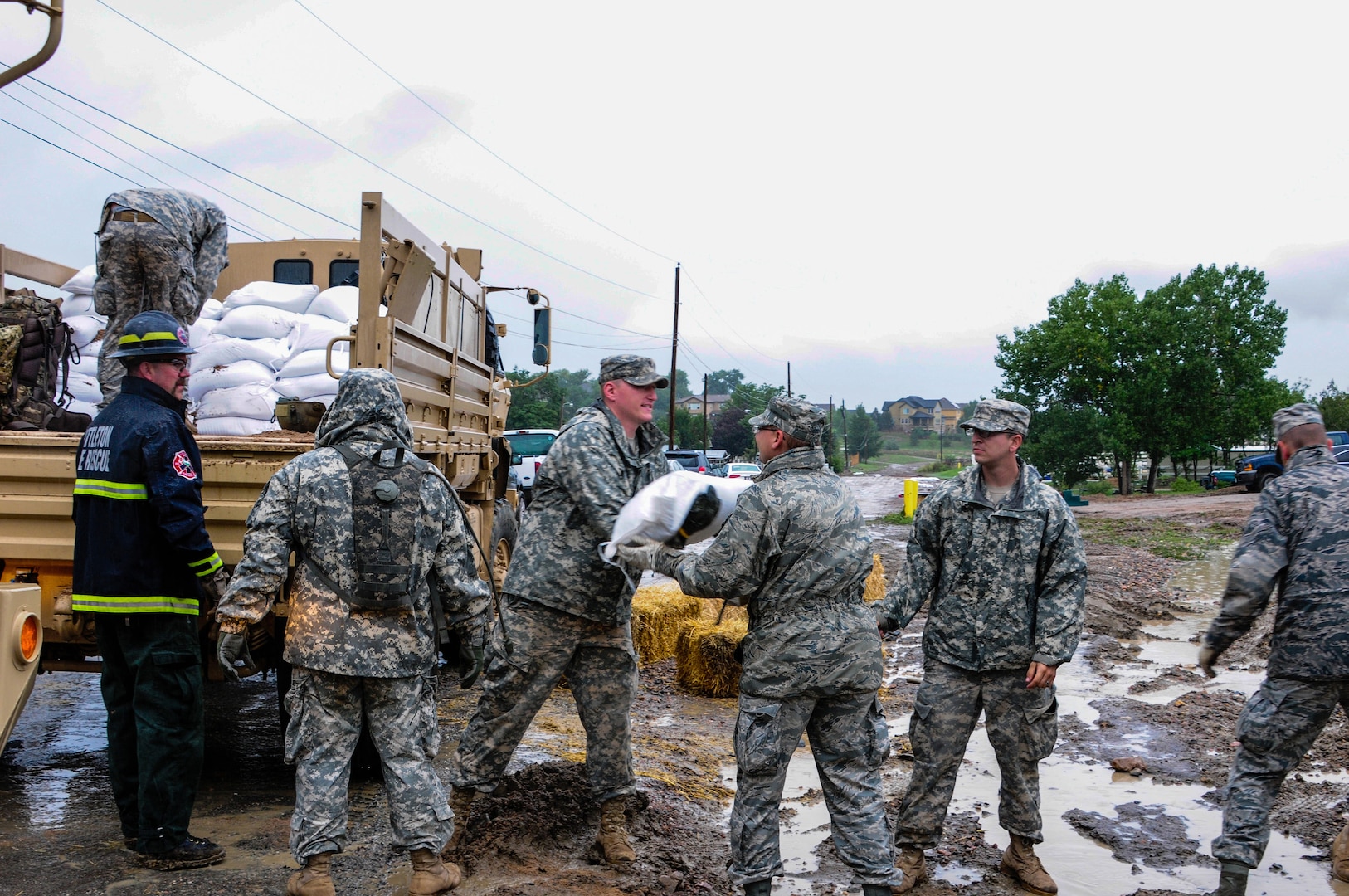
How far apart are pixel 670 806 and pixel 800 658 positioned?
1664 mm

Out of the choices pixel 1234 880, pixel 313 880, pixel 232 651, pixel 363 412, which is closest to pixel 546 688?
pixel 313 880

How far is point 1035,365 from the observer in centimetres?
3853

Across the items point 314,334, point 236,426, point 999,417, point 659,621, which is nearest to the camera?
point 999,417

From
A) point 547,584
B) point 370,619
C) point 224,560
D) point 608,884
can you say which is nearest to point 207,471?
point 224,560

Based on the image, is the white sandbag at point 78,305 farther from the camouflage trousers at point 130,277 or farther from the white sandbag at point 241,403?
the white sandbag at point 241,403

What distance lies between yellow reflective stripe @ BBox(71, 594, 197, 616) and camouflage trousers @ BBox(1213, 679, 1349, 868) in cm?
404

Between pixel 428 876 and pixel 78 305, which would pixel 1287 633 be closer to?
pixel 428 876

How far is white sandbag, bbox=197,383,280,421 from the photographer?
224 inches

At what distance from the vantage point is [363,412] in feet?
12.0

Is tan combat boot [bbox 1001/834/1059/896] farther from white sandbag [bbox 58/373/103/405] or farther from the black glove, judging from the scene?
white sandbag [bbox 58/373/103/405]

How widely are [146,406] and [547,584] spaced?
170 centimetres

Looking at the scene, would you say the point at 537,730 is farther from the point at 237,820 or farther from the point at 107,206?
the point at 107,206

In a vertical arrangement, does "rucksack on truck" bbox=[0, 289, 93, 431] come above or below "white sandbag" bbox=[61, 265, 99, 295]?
below

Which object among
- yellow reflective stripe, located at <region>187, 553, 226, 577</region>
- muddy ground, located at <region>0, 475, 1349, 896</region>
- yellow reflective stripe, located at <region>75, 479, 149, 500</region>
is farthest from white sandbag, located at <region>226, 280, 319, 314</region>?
yellow reflective stripe, located at <region>187, 553, 226, 577</region>
